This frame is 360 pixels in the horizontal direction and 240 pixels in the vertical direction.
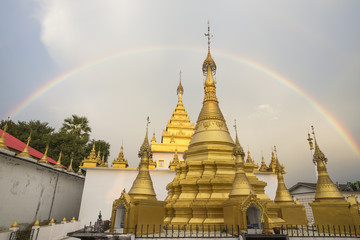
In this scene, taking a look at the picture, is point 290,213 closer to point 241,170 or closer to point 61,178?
point 241,170

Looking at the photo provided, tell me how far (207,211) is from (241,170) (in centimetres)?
314

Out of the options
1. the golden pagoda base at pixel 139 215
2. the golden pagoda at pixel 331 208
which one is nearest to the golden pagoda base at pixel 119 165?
the golden pagoda base at pixel 139 215

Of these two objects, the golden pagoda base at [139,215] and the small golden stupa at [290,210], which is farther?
the small golden stupa at [290,210]

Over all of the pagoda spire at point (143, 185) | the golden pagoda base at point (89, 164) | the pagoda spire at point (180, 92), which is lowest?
the pagoda spire at point (143, 185)

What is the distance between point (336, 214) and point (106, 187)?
17270 mm

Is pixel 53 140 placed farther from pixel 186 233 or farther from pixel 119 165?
pixel 186 233

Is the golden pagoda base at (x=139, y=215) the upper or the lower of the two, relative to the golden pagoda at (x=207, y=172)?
lower

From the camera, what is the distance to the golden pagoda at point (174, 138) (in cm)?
3062

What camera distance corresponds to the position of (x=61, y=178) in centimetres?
2008

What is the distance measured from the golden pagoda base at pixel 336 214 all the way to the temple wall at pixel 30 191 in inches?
702

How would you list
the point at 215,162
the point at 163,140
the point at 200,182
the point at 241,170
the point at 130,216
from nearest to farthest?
the point at 130,216 < the point at 241,170 < the point at 200,182 < the point at 215,162 < the point at 163,140

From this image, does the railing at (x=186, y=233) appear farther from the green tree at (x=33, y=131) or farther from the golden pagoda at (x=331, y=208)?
the green tree at (x=33, y=131)

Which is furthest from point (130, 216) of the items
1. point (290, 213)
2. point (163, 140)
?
point (163, 140)

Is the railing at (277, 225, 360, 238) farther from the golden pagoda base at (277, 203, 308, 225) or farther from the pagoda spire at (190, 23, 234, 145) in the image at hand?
the pagoda spire at (190, 23, 234, 145)
